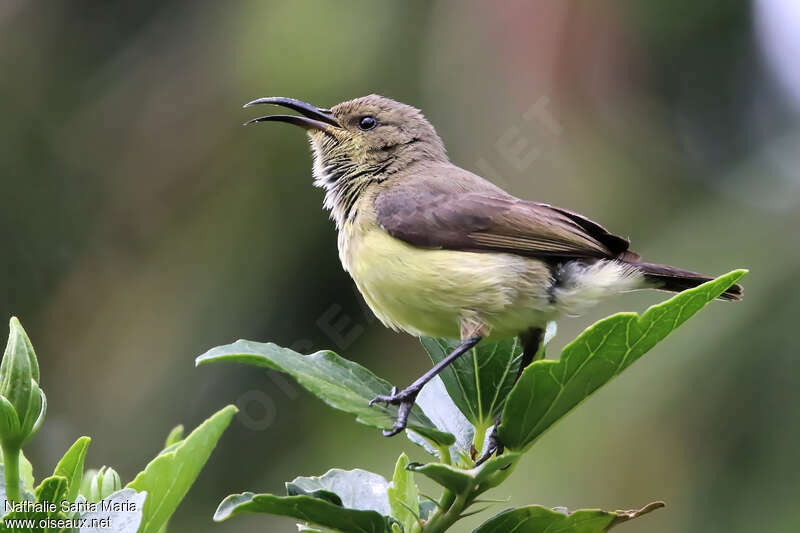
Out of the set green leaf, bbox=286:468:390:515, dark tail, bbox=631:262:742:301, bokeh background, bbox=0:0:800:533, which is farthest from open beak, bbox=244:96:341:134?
green leaf, bbox=286:468:390:515

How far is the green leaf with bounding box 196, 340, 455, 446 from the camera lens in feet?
6.61

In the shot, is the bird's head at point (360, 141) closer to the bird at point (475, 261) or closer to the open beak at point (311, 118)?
the open beak at point (311, 118)

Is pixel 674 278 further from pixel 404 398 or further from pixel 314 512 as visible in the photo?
pixel 314 512

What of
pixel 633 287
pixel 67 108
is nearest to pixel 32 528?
pixel 633 287

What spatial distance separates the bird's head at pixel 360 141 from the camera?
4504 mm

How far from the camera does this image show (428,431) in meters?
2.19

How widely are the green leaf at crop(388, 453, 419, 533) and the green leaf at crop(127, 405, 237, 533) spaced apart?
457mm

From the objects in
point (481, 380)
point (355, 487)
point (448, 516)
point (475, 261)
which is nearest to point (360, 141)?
point (475, 261)

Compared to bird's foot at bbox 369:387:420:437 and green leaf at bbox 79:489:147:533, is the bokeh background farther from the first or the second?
green leaf at bbox 79:489:147:533

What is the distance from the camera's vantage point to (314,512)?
2.03 meters

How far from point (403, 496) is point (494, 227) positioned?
6.49 ft

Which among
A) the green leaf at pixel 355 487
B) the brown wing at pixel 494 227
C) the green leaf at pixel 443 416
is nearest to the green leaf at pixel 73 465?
the green leaf at pixel 355 487

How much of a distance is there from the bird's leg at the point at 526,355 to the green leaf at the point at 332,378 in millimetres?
193

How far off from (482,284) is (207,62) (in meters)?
4.03
